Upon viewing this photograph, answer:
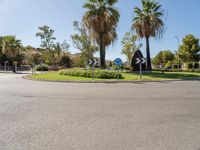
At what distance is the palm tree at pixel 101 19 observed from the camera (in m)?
35.3

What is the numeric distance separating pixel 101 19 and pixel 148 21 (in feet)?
24.3

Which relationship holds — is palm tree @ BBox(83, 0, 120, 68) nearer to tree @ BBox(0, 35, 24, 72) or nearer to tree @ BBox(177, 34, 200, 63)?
tree @ BBox(177, 34, 200, 63)

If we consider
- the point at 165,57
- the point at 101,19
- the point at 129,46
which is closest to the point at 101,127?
the point at 101,19

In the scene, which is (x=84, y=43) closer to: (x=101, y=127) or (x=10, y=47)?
(x=10, y=47)

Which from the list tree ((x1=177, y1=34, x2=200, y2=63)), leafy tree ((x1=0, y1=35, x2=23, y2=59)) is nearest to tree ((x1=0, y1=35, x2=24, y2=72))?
leafy tree ((x1=0, y1=35, x2=23, y2=59))

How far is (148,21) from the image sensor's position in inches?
1515

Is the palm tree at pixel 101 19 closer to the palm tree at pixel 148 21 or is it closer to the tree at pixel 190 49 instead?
the palm tree at pixel 148 21

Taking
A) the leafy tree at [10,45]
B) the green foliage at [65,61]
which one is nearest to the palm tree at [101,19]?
the leafy tree at [10,45]

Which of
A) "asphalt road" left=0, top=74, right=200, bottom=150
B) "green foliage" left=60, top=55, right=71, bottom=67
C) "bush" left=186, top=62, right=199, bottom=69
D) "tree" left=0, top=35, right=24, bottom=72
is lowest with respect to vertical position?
"asphalt road" left=0, top=74, right=200, bottom=150

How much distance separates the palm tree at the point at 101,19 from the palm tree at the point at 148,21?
14.5ft

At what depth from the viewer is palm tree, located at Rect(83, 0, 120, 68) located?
3528 centimetres

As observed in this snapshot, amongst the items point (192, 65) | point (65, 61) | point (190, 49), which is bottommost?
point (192, 65)

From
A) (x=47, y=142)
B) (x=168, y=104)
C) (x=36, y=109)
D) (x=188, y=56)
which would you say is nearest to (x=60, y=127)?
(x=47, y=142)

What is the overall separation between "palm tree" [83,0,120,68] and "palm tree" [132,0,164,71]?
14.5 ft
